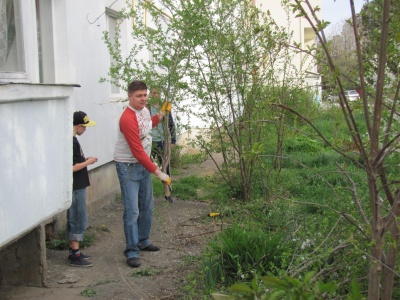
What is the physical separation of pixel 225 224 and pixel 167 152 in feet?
5.11

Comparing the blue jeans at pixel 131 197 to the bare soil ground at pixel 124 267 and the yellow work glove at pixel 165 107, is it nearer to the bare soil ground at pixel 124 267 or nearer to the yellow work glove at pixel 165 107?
the bare soil ground at pixel 124 267

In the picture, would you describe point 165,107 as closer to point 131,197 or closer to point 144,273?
point 131,197

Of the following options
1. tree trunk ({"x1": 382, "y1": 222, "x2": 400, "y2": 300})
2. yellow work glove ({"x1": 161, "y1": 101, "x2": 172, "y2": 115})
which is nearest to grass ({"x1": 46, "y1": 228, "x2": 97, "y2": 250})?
yellow work glove ({"x1": 161, "y1": 101, "x2": 172, "y2": 115})

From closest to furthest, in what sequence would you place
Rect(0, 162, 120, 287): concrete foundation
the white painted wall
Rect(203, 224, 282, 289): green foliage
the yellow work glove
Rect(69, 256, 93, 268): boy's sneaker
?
the white painted wall, Rect(203, 224, 282, 289): green foliage, Rect(0, 162, 120, 287): concrete foundation, Rect(69, 256, 93, 268): boy's sneaker, the yellow work glove

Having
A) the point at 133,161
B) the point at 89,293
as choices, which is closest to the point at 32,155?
the point at 89,293

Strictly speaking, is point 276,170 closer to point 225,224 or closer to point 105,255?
point 225,224

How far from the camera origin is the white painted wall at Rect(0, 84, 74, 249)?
350cm

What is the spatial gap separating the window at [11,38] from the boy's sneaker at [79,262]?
74.4 inches

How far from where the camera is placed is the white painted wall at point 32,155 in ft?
11.5

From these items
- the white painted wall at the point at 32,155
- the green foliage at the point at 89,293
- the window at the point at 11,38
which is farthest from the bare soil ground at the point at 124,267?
the window at the point at 11,38

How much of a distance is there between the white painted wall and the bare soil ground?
103 cm

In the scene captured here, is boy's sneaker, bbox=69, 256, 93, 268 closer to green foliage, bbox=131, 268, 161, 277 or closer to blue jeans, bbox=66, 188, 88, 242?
blue jeans, bbox=66, 188, 88, 242

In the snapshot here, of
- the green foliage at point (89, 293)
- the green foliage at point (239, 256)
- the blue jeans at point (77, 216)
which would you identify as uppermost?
the blue jeans at point (77, 216)

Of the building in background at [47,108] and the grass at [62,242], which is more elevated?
the building in background at [47,108]
